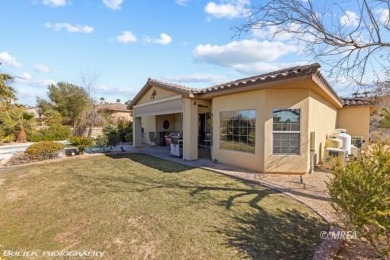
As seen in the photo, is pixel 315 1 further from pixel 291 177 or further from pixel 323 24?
pixel 291 177

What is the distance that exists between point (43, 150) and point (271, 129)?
14.4 meters

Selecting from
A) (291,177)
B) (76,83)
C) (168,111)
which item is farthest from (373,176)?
(76,83)

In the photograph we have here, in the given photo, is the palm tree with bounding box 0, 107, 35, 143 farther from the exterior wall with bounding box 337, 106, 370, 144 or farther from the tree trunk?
the exterior wall with bounding box 337, 106, 370, 144

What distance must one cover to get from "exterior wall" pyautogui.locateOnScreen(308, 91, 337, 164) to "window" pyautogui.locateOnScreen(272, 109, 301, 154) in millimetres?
690

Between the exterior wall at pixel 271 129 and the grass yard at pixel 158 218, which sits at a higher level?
the exterior wall at pixel 271 129

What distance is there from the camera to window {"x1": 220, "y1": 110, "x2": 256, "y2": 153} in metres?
11.1

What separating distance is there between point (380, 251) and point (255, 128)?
7.16 metres

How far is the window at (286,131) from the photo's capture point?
34.2 ft

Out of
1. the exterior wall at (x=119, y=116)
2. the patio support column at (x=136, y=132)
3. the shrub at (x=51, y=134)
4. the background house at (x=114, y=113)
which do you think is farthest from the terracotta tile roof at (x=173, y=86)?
the exterior wall at (x=119, y=116)

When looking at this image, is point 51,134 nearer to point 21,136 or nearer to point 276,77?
point 21,136

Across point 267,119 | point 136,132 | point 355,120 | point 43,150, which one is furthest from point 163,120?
point 355,120

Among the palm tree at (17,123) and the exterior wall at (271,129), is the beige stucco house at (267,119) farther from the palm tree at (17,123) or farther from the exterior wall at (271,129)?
the palm tree at (17,123)

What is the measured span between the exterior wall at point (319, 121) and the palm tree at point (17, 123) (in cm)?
2623

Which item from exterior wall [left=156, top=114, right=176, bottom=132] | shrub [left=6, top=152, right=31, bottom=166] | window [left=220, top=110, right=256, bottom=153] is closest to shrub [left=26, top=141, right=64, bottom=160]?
shrub [left=6, top=152, right=31, bottom=166]
